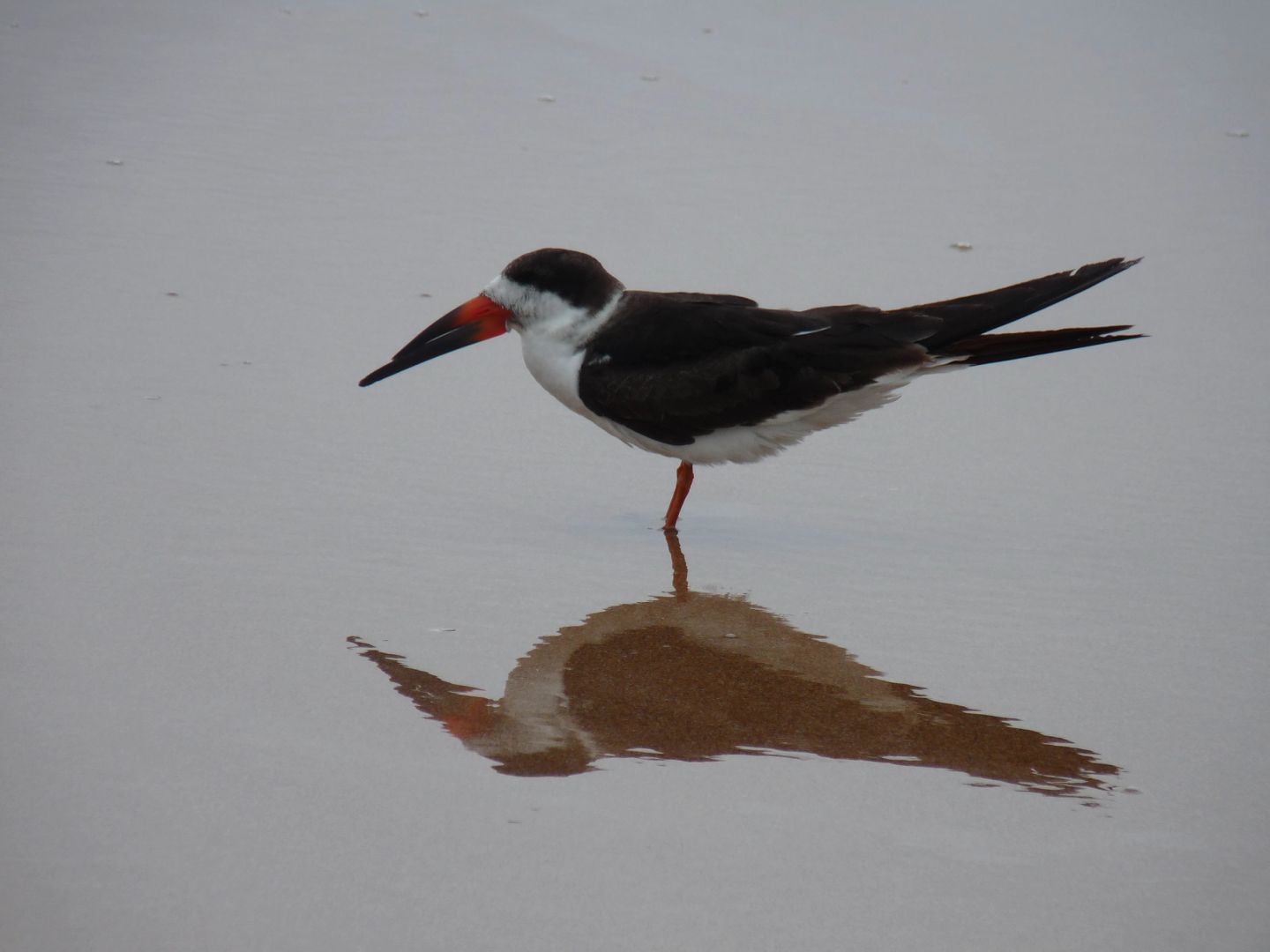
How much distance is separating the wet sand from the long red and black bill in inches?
9.4

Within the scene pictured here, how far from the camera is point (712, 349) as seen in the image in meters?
4.46

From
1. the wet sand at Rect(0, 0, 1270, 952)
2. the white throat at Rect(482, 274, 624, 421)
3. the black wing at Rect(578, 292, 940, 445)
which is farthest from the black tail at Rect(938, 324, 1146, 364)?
the white throat at Rect(482, 274, 624, 421)

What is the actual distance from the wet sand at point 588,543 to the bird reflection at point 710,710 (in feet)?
0.04

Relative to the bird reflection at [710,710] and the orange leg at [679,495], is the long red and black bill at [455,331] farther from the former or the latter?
the bird reflection at [710,710]

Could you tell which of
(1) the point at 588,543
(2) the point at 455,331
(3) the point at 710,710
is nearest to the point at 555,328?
(2) the point at 455,331

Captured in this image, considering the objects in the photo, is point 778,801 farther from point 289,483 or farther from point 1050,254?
point 1050,254

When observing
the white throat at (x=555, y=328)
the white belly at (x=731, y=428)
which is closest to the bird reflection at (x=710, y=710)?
the white belly at (x=731, y=428)

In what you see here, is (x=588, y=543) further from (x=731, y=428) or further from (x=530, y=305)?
(x=530, y=305)

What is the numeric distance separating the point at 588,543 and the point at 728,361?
0.67 meters

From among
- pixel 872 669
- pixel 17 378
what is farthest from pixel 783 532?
pixel 17 378

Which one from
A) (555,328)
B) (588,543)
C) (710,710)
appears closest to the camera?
(710,710)

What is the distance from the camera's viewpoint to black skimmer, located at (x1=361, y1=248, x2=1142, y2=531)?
4.31 metres

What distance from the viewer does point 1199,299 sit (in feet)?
19.7

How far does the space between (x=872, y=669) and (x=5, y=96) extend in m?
5.30
